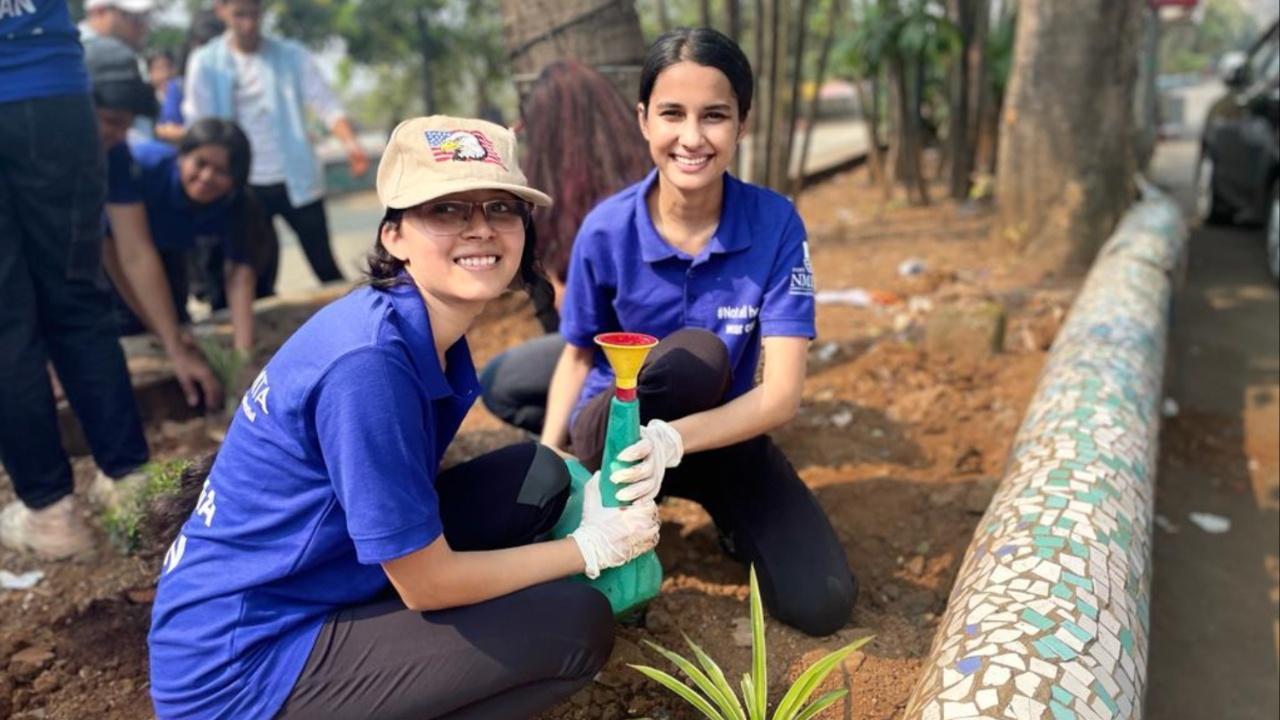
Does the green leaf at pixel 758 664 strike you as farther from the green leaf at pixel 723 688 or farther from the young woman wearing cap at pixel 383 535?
the young woman wearing cap at pixel 383 535

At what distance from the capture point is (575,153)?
3.11 metres

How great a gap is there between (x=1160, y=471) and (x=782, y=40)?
330cm

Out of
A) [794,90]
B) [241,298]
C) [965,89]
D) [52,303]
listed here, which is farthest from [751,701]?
[965,89]

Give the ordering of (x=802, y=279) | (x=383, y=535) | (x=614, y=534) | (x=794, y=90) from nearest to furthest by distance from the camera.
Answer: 1. (x=383, y=535)
2. (x=614, y=534)
3. (x=802, y=279)
4. (x=794, y=90)

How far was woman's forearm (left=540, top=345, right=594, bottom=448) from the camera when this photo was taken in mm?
2420

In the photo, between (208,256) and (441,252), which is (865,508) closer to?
(441,252)

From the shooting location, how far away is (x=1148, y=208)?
5160 millimetres

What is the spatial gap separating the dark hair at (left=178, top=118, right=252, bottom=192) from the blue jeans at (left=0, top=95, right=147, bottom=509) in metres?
0.77

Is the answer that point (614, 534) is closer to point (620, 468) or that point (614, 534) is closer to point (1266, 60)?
point (620, 468)

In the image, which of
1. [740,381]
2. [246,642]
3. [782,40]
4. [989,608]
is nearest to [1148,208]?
[782,40]

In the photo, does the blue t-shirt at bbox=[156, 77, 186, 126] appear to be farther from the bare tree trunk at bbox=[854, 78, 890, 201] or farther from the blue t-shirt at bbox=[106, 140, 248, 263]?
the bare tree trunk at bbox=[854, 78, 890, 201]

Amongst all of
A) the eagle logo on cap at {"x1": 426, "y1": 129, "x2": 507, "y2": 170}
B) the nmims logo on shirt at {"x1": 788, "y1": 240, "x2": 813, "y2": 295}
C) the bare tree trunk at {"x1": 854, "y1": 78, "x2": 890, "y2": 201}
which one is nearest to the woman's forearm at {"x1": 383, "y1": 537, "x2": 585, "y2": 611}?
the eagle logo on cap at {"x1": 426, "y1": 129, "x2": 507, "y2": 170}

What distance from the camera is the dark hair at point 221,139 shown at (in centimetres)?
347

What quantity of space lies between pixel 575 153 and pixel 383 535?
1.93m
